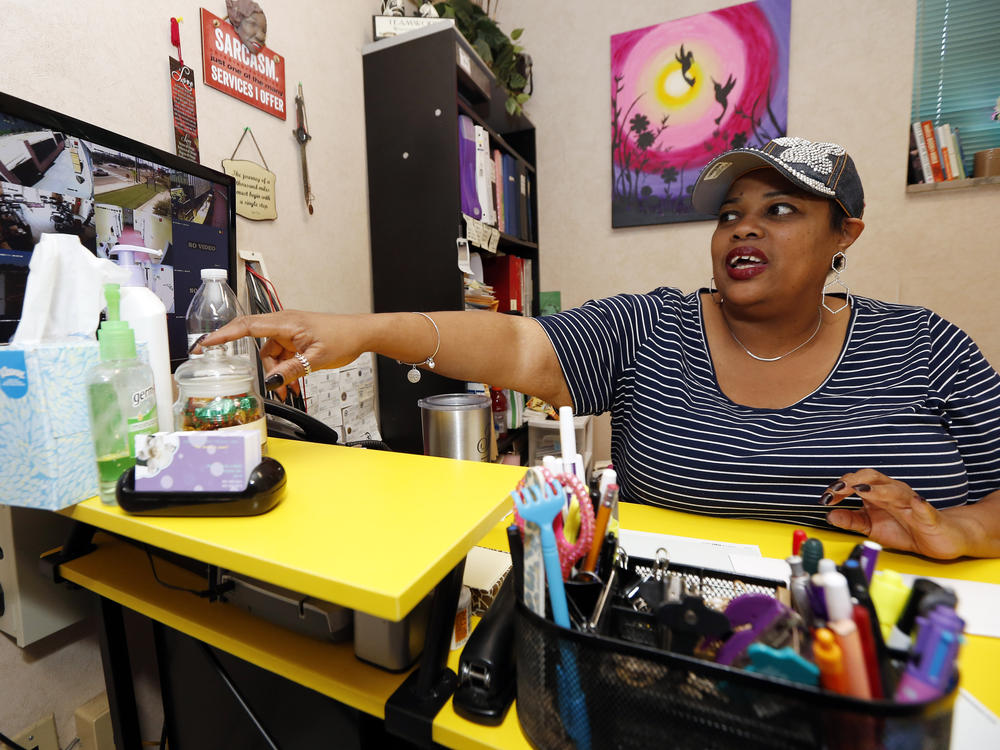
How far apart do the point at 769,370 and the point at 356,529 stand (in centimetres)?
88

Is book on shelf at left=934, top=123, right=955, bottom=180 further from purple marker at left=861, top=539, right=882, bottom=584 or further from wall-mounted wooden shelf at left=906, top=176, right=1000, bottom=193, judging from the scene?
purple marker at left=861, top=539, right=882, bottom=584

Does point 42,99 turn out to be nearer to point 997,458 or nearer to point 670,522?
point 670,522

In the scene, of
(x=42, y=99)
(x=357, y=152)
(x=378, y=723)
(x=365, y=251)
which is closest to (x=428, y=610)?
(x=378, y=723)

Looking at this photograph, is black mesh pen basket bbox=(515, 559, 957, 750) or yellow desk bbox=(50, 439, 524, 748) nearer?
black mesh pen basket bbox=(515, 559, 957, 750)

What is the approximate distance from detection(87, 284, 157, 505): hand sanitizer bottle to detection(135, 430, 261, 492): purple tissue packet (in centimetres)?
7

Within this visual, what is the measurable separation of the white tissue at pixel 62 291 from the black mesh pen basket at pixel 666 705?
599 millimetres

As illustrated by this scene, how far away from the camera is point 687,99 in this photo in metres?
1.97

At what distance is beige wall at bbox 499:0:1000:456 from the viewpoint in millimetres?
1729

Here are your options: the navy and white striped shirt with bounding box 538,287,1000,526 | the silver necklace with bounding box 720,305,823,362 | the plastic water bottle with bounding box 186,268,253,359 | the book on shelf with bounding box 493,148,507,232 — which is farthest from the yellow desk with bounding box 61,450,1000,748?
the book on shelf with bounding box 493,148,507,232

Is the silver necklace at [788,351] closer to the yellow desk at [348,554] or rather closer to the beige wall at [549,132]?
the yellow desk at [348,554]

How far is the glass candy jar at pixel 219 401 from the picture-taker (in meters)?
0.52

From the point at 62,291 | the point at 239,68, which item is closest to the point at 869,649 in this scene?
the point at 62,291

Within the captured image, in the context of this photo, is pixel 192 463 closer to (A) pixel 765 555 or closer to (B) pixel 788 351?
(A) pixel 765 555

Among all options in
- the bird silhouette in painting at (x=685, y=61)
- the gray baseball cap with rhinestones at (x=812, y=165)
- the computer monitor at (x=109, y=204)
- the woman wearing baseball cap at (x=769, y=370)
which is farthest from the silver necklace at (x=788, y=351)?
the bird silhouette in painting at (x=685, y=61)
